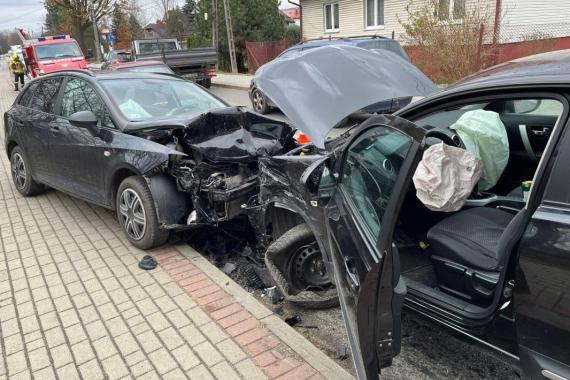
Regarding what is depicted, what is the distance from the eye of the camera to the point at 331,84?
11.2 feet

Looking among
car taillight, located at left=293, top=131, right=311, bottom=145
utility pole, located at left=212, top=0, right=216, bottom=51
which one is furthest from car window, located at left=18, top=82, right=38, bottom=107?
utility pole, located at left=212, top=0, right=216, bottom=51

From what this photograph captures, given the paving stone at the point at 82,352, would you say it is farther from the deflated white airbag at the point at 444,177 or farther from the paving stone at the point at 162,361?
the deflated white airbag at the point at 444,177

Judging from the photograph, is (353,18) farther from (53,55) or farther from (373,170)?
(373,170)

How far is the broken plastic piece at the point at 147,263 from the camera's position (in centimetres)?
421

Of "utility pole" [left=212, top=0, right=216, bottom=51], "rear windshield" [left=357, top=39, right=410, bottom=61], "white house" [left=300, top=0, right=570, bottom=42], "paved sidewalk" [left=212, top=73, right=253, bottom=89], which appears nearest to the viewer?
"rear windshield" [left=357, top=39, right=410, bottom=61]

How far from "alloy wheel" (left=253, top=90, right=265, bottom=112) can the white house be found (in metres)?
4.79

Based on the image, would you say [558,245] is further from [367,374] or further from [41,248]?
[41,248]

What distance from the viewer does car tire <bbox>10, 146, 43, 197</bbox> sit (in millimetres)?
6197

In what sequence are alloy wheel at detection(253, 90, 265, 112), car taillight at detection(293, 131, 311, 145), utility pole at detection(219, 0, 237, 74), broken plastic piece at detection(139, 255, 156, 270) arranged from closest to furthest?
broken plastic piece at detection(139, 255, 156, 270), car taillight at detection(293, 131, 311, 145), alloy wheel at detection(253, 90, 265, 112), utility pole at detection(219, 0, 237, 74)

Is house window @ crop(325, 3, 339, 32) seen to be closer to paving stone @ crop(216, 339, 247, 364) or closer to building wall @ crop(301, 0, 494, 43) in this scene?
building wall @ crop(301, 0, 494, 43)

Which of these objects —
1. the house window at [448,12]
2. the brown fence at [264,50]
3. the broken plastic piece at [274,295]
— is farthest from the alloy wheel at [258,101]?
the brown fence at [264,50]

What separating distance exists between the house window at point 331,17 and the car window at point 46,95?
68.5ft

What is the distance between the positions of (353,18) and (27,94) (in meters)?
19.8

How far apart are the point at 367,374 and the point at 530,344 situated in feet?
2.28
